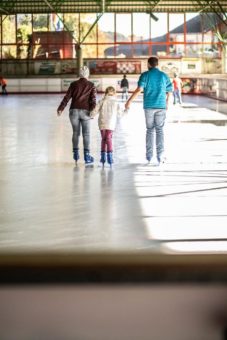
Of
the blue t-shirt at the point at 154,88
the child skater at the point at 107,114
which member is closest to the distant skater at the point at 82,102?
the child skater at the point at 107,114

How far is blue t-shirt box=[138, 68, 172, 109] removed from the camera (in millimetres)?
12383

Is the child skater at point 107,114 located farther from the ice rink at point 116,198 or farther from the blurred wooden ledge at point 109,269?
the blurred wooden ledge at point 109,269

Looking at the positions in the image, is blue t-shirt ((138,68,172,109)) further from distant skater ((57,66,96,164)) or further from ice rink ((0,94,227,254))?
ice rink ((0,94,227,254))

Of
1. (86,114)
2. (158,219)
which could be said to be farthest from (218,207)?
(86,114)

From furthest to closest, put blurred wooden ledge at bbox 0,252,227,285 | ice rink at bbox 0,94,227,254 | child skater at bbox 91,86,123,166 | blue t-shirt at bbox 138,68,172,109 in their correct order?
blue t-shirt at bbox 138,68,172,109
child skater at bbox 91,86,123,166
ice rink at bbox 0,94,227,254
blurred wooden ledge at bbox 0,252,227,285

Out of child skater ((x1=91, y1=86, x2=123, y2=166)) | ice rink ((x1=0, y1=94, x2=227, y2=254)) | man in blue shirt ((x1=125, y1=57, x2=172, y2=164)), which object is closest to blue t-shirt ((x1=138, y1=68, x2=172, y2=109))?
man in blue shirt ((x1=125, y1=57, x2=172, y2=164))

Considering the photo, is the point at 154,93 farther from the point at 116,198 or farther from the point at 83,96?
the point at 116,198

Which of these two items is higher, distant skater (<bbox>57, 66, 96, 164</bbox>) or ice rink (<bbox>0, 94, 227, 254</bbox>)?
distant skater (<bbox>57, 66, 96, 164</bbox>)

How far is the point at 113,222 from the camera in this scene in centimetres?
770

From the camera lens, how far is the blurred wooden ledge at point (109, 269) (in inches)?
60.7

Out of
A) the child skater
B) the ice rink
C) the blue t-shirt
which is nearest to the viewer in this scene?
the ice rink

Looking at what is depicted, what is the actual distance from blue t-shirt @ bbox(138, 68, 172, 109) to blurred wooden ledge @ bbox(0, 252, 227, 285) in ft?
35.8

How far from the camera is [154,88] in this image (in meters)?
12.4

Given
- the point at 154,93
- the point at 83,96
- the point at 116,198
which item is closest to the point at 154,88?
the point at 154,93
